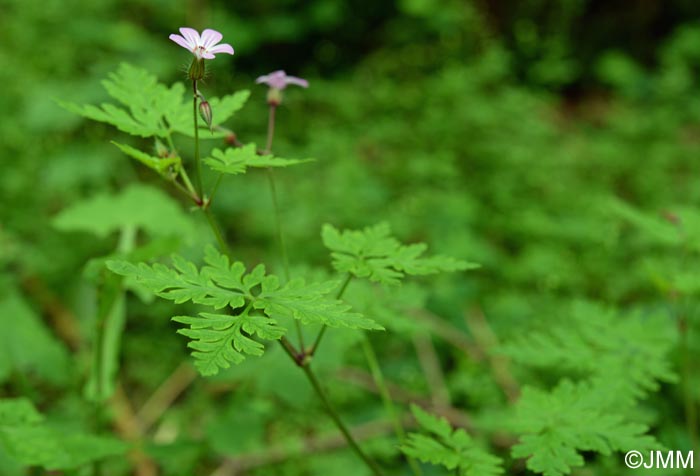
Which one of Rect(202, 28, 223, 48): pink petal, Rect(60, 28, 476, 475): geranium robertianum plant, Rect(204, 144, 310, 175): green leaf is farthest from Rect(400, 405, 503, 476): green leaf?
Rect(202, 28, 223, 48): pink petal

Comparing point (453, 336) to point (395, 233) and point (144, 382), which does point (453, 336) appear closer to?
point (395, 233)

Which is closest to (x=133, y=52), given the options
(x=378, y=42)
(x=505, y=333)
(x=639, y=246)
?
(x=378, y=42)

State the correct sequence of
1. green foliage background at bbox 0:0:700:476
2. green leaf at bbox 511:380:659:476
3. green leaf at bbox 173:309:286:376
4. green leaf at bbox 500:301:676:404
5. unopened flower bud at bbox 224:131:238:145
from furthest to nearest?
green foliage background at bbox 0:0:700:476
green leaf at bbox 500:301:676:404
unopened flower bud at bbox 224:131:238:145
green leaf at bbox 511:380:659:476
green leaf at bbox 173:309:286:376

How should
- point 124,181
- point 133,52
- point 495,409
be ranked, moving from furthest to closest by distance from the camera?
point 133,52, point 124,181, point 495,409

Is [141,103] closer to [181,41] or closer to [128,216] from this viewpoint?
[181,41]

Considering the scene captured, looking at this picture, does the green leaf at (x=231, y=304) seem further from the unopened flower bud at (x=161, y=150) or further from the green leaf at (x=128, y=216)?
the green leaf at (x=128, y=216)

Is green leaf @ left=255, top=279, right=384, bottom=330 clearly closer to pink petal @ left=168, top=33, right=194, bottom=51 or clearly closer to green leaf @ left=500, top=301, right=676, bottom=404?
pink petal @ left=168, top=33, right=194, bottom=51
